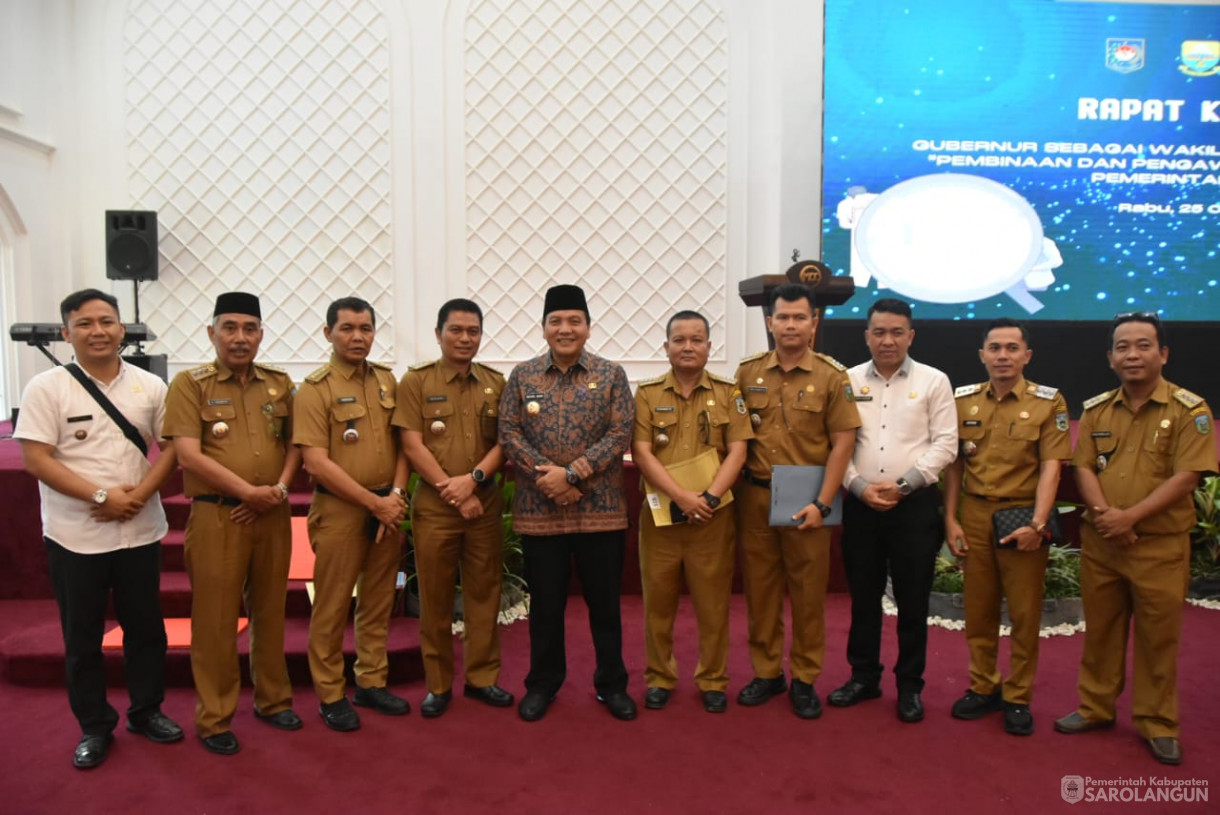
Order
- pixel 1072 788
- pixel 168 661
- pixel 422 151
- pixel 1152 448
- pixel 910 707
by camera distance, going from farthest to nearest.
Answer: pixel 422 151 → pixel 168 661 → pixel 910 707 → pixel 1152 448 → pixel 1072 788

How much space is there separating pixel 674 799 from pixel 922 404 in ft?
5.14

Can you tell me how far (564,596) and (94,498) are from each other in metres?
1.56

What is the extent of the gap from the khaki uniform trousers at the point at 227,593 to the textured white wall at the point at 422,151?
157 inches

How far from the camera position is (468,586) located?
3.02 m

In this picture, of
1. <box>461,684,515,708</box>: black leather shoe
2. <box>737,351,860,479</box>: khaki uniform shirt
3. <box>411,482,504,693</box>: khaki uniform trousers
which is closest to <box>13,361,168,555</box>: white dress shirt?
<box>411,482,504,693</box>: khaki uniform trousers

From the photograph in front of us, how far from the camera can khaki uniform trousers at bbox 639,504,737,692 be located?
2923 millimetres

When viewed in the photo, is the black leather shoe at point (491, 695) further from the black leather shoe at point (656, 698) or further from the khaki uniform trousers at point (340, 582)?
the black leather shoe at point (656, 698)

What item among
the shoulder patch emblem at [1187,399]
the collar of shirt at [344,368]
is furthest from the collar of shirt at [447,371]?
the shoulder patch emblem at [1187,399]

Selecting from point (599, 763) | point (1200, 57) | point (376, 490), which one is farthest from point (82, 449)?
point (1200, 57)

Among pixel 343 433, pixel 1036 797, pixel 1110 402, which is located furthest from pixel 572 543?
pixel 1110 402

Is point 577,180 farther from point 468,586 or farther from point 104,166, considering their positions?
point 468,586

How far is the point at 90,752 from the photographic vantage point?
2537 mm

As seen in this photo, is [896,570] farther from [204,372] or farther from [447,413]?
[204,372]

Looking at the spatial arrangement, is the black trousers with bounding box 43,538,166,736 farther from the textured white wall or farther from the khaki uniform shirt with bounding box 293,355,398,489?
the textured white wall
